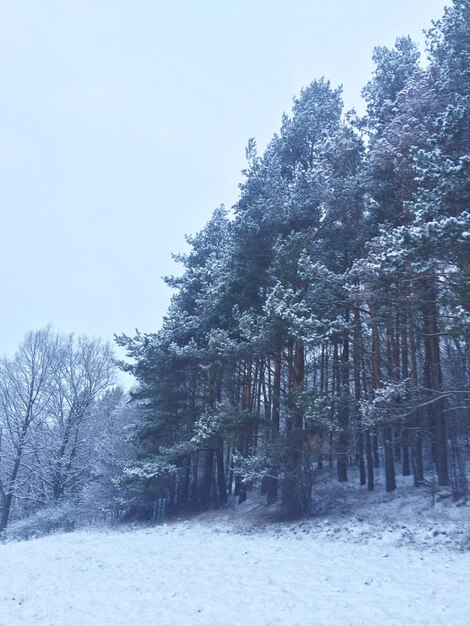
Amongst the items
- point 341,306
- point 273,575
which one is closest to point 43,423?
point 341,306

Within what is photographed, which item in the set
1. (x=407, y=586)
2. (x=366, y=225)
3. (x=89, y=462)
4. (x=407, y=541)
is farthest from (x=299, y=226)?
(x=89, y=462)

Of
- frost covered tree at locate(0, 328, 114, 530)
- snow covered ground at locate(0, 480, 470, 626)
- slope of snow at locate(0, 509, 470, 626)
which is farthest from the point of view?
frost covered tree at locate(0, 328, 114, 530)

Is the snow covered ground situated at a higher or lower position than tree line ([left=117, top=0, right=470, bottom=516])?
lower

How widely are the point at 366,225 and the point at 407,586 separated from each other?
13196 mm

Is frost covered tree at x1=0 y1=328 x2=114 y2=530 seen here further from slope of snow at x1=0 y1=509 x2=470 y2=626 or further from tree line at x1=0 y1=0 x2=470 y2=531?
slope of snow at x1=0 y1=509 x2=470 y2=626

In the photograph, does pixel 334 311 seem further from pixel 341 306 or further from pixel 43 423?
pixel 43 423

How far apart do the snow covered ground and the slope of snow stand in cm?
3

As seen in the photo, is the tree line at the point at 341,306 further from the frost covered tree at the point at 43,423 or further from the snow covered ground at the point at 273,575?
the frost covered tree at the point at 43,423

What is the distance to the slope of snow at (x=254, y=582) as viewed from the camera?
29.2 feet

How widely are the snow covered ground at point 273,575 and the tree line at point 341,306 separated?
2244mm

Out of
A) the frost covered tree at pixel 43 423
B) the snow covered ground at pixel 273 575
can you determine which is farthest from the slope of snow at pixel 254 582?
the frost covered tree at pixel 43 423

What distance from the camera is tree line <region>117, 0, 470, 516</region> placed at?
14.0 metres

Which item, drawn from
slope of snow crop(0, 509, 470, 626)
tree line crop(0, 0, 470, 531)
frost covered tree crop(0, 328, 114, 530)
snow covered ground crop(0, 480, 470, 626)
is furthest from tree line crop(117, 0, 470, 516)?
frost covered tree crop(0, 328, 114, 530)

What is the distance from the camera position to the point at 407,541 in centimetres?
1303
